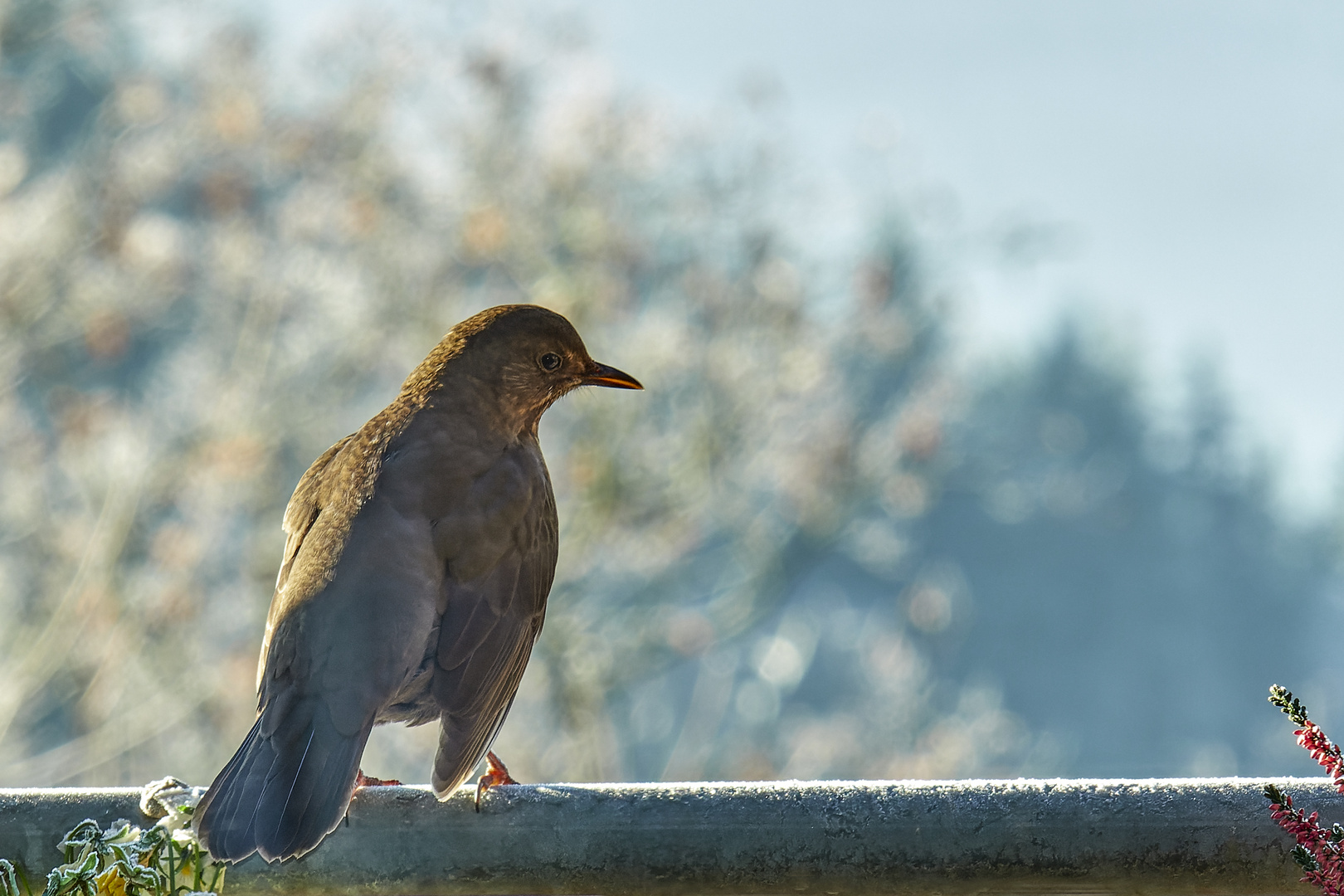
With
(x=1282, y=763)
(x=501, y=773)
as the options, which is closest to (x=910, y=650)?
(x=1282, y=763)

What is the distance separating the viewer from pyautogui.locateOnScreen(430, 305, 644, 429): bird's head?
2799 mm

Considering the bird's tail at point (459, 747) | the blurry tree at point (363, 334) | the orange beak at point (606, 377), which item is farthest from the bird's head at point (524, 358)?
the blurry tree at point (363, 334)

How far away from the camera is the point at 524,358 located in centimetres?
284

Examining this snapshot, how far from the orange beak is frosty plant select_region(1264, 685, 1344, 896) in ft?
5.38

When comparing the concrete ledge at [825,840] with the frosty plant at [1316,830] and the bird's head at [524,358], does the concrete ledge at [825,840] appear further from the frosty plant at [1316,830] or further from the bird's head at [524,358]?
the bird's head at [524,358]

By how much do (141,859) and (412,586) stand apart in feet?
2.37

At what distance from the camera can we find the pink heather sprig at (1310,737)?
4.65 feet

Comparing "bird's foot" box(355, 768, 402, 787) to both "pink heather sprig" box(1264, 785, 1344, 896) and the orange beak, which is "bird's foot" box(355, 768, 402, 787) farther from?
"pink heather sprig" box(1264, 785, 1344, 896)

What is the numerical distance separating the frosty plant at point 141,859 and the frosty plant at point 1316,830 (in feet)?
4.22

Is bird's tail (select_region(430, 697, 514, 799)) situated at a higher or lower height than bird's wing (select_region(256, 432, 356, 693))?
lower

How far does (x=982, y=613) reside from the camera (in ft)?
118

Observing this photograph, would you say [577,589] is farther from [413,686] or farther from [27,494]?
[413,686]

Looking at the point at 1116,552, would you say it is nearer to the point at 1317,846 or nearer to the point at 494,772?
the point at 494,772

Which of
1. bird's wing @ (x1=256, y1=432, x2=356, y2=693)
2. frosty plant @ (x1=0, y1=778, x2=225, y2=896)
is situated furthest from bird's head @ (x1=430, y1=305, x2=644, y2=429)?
frosty plant @ (x1=0, y1=778, x2=225, y2=896)
